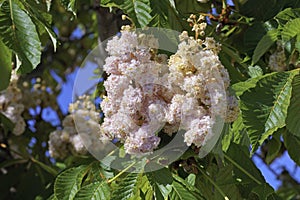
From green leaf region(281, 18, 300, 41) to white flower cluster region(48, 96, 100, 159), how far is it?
793 millimetres

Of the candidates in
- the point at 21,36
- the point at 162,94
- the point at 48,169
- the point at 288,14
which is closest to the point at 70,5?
the point at 21,36

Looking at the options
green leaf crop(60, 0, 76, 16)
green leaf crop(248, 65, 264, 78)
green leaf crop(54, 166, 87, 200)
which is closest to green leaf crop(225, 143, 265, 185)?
green leaf crop(248, 65, 264, 78)

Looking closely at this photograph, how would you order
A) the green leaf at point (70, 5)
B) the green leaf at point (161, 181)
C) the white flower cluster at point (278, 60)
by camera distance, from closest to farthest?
the green leaf at point (161, 181) → the green leaf at point (70, 5) → the white flower cluster at point (278, 60)

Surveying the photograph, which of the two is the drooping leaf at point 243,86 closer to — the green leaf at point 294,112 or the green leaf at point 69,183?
the green leaf at point 294,112

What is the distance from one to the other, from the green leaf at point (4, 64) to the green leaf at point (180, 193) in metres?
0.50

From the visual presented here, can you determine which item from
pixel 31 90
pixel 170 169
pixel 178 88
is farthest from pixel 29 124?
pixel 178 88

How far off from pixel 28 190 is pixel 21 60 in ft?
4.02

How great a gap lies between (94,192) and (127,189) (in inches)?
3.8

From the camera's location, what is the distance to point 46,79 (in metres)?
3.42

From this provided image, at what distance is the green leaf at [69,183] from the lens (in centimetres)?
160

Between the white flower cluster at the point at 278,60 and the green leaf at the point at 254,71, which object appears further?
the white flower cluster at the point at 278,60

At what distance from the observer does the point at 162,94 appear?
1356mm

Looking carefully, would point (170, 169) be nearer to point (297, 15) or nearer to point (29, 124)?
point (297, 15)

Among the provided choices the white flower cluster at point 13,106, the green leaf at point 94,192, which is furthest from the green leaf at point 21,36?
the white flower cluster at point 13,106
